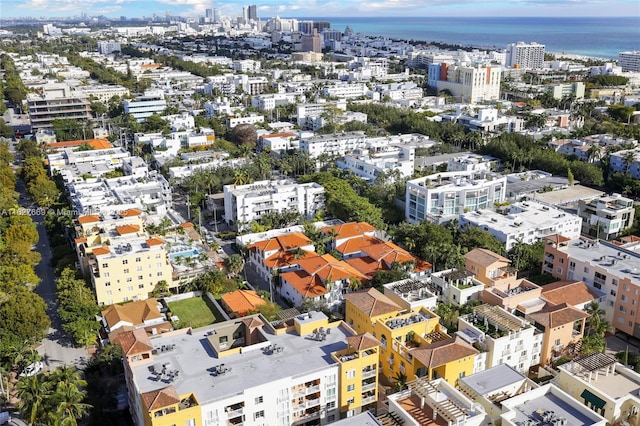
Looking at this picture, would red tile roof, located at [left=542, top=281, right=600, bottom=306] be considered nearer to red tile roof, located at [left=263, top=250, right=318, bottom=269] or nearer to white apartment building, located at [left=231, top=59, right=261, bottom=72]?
red tile roof, located at [left=263, top=250, right=318, bottom=269]

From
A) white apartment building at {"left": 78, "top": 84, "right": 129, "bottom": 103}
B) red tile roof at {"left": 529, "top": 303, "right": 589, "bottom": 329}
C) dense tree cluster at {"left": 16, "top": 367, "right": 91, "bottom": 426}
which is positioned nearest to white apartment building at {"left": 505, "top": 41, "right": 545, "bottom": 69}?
white apartment building at {"left": 78, "top": 84, "right": 129, "bottom": 103}

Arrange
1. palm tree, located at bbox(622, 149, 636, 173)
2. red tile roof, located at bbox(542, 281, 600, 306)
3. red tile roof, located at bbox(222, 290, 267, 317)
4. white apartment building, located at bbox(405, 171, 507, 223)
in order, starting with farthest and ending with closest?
palm tree, located at bbox(622, 149, 636, 173), white apartment building, located at bbox(405, 171, 507, 223), red tile roof, located at bbox(222, 290, 267, 317), red tile roof, located at bbox(542, 281, 600, 306)

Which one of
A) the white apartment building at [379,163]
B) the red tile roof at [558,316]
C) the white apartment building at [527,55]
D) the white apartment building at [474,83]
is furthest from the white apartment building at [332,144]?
the white apartment building at [527,55]

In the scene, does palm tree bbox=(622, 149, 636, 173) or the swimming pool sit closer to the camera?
the swimming pool

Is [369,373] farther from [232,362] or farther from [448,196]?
[448,196]

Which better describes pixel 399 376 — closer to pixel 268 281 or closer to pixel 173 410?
pixel 173 410

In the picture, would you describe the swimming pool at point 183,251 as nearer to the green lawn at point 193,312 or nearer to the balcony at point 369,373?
the green lawn at point 193,312

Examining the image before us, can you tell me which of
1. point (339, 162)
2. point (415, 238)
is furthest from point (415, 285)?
point (339, 162)
